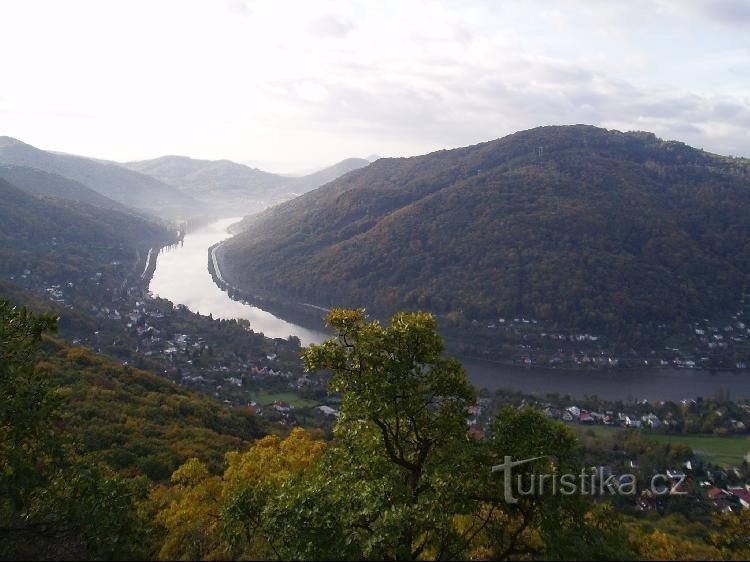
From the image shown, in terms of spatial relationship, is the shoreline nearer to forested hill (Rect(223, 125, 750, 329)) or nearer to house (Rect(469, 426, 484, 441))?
forested hill (Rect(223, 125, 750, 329))

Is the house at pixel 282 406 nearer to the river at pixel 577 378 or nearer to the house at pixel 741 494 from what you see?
the river at pixel 577 378

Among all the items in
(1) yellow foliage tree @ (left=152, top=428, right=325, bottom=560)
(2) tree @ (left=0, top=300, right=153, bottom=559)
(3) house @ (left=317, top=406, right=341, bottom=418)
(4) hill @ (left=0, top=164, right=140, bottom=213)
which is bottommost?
(3) house @ (left=317, top=406, right=341, bottom=418)

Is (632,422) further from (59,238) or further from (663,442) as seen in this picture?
(59,238)

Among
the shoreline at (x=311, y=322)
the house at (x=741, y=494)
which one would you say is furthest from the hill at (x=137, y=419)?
the house at (x=741, y=494)

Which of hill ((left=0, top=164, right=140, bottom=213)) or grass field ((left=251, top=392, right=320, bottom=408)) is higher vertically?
hill ((left=0, top=164, right=140, bottom=213))

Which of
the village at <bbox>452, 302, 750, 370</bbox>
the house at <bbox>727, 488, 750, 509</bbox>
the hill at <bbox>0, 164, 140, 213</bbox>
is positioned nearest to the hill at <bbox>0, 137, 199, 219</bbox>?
the hill at <bbox>0, 164, 140, 213</bbox>

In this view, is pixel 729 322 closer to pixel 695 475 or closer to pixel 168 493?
pixel 695 475
